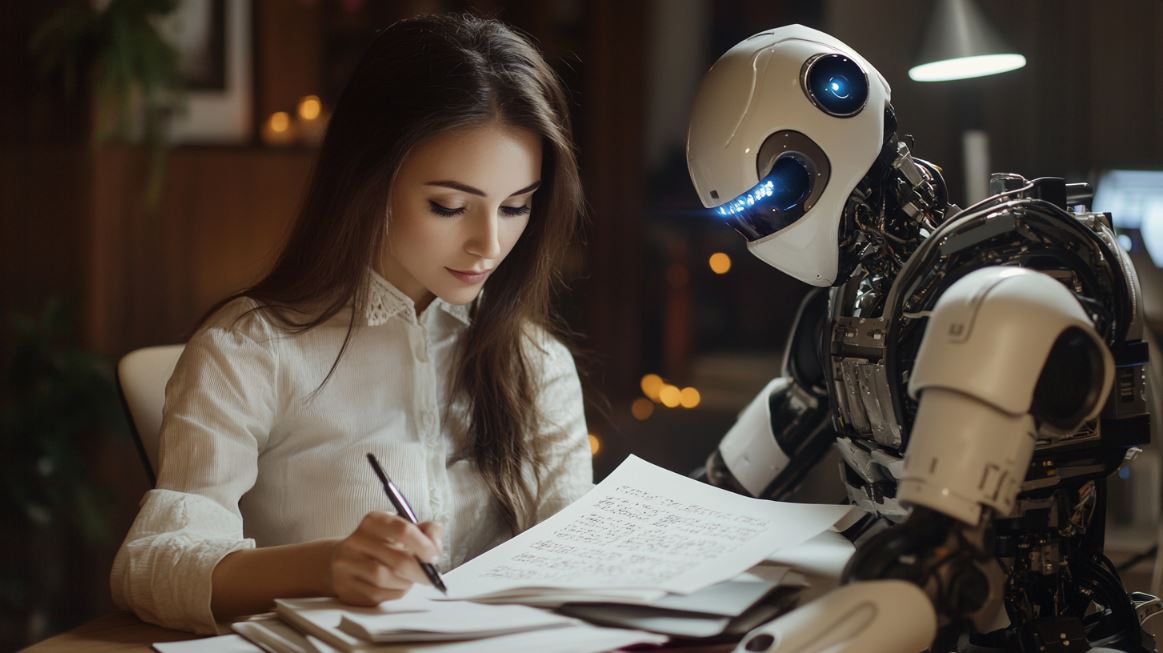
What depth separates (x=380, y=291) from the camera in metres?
1.17

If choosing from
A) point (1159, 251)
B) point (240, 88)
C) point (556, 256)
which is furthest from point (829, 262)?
point (240, 88)

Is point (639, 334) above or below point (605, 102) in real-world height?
below

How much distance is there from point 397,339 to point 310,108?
2125 mm

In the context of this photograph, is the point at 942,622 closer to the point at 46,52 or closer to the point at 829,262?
the point at 829,262

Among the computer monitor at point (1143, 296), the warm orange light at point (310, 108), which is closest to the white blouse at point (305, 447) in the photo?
the computer monitor at point (1143, 296)

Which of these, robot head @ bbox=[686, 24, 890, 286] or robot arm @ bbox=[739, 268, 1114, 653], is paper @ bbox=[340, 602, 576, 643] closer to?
robot arm @ bbox=[739, 268, 1114, 653]

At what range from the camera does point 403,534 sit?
810 millimetres

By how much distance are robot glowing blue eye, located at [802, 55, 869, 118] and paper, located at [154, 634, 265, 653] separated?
0.61m

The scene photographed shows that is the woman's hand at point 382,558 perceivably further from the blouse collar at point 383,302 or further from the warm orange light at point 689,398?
the warm orange light at point 689,398

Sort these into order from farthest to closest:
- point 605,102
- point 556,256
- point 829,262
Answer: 1. point 605,102
2. point 556,256
3. point 829,262

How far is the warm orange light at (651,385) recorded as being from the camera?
2982 millimetres

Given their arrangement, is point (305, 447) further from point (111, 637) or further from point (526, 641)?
point (526, 641)

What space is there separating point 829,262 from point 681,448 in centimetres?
170

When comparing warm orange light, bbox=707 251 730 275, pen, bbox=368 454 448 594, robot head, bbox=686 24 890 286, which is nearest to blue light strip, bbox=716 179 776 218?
robot head, bbox=686 24 890 286
